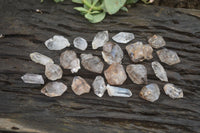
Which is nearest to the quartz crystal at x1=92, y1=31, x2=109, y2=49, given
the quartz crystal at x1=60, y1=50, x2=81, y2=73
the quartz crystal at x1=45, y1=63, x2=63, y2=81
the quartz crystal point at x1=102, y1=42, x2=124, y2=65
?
the quartz crystal point at x1=102, y1=42, x2=124, y2=65

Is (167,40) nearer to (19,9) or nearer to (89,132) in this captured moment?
(89,132)

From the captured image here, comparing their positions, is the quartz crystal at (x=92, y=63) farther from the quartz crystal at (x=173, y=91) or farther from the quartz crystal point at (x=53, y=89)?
the quartz crystal at (x=173, y=91)

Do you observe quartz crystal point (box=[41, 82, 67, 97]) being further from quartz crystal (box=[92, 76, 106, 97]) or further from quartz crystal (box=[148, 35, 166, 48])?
quartz crystal (box=[148, 35, 166, 48])

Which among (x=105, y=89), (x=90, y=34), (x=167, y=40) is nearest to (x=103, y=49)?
(x=90, y=34)

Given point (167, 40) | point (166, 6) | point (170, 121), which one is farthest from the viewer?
point (166, 6)

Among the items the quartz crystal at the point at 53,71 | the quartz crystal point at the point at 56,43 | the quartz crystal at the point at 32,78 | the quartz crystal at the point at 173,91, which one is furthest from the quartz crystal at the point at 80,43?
the quartz crystal at the point at 173,91

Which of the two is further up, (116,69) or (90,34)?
(90,34)
